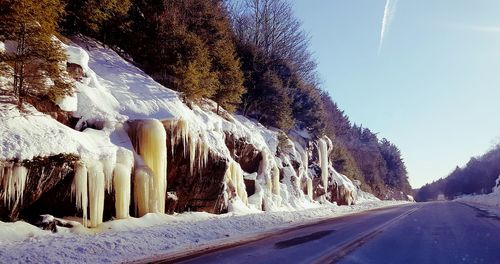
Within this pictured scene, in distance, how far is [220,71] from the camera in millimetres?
26281

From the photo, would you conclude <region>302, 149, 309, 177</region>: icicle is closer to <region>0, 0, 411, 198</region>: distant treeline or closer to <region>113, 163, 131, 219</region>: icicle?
<region>0, 0, 411, 198</region>: distant treeline

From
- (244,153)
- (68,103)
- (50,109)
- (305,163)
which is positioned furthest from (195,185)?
(305,163)

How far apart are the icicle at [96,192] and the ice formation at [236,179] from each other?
8166 mm

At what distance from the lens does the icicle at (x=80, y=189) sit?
12688 millimetres

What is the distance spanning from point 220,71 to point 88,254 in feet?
60.4

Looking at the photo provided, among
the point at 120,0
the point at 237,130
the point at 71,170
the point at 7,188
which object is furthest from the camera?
the point at 237,130

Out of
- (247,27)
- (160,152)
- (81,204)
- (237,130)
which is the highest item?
(247,27)

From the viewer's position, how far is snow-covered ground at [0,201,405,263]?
860cm

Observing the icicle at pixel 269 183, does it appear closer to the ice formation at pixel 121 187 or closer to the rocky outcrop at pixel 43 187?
the ice formation at pixel 121 187

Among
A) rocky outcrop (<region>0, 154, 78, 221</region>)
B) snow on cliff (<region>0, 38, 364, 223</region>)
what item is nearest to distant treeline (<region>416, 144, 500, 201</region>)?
snow on cliff (<region>0, 38, 364, 223</region>)

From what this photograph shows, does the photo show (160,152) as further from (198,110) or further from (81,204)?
(198,110)

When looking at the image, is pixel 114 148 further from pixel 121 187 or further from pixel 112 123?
pixel 112 123

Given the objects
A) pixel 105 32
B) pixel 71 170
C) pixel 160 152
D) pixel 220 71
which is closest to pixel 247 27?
pixel 220 71

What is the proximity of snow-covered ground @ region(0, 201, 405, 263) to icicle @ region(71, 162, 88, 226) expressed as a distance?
568 millimetres
